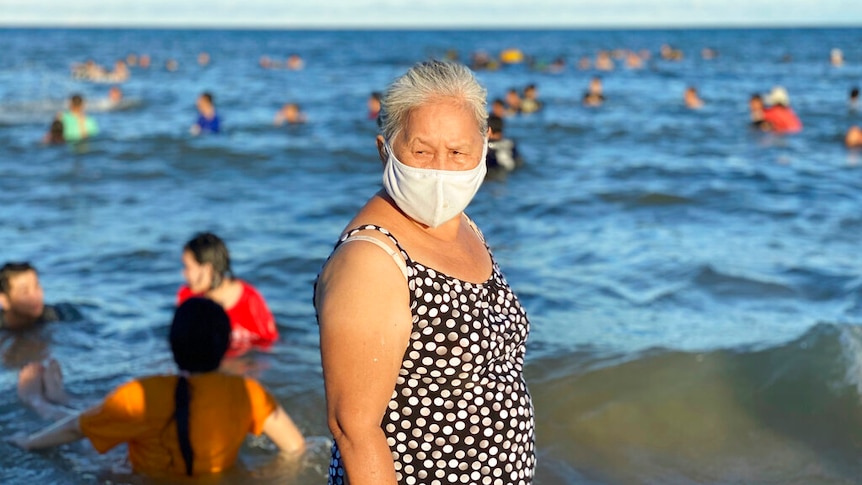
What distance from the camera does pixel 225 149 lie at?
16625 mm

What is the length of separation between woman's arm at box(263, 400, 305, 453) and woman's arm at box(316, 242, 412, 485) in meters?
2.30

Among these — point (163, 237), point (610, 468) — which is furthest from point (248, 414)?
point (163, 237)

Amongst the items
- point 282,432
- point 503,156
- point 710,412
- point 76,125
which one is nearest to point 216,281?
point 282,432

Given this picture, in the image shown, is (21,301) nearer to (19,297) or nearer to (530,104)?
(19,297)

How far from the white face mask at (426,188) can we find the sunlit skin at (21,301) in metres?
5.12

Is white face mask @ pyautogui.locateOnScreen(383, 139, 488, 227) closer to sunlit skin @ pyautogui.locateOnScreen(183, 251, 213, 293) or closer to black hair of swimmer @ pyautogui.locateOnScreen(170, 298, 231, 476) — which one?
black hair of swimmer @ pyautogui.locateOnScreen(170, 298, 231, 476)

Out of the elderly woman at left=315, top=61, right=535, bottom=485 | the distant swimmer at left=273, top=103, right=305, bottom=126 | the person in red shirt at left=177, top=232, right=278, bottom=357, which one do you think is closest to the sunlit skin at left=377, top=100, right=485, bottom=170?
the elderly woman at left=315, top=61, right=535, bottom=485

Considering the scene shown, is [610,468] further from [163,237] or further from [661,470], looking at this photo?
[163,237]

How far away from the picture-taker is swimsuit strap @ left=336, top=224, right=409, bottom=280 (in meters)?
2.06

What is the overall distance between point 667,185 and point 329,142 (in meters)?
7.40

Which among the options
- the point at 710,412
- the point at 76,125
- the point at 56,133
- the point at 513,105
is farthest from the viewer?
the point at 513,105

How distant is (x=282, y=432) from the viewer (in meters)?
4.33

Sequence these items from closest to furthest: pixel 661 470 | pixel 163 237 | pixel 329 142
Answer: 1. pixel 661 470
2. pixel 163 237
3. pixel 329 142

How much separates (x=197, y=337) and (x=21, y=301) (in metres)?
3.30
